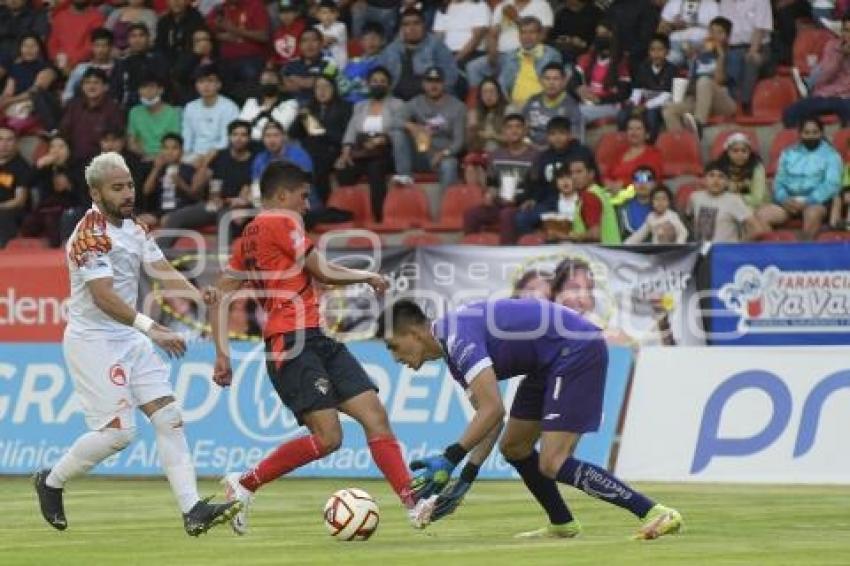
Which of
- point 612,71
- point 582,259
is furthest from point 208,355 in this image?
point 612,71

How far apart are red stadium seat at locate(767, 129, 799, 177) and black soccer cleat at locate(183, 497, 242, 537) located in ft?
43.5

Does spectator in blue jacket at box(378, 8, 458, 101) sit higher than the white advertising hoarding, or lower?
higher

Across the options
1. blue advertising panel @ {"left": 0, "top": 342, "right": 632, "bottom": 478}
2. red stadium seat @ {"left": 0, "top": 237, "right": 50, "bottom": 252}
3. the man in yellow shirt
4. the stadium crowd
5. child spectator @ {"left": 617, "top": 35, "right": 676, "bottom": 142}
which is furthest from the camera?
red stadium seat @ {"left": 0, "top": 237, "right": 50, "bottom": 252}

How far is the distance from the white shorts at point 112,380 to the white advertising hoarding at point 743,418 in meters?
7.42

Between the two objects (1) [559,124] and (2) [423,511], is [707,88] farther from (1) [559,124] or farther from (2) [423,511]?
(2) [423,511]

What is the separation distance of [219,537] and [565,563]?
10.5ft

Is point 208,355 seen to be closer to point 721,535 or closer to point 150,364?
point 150,364

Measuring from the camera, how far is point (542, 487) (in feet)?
45.1

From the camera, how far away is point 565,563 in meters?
11.7

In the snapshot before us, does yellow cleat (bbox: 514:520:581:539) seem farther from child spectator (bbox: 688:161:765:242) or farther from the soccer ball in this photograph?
child spectator (bbox: 688:161:765:242)

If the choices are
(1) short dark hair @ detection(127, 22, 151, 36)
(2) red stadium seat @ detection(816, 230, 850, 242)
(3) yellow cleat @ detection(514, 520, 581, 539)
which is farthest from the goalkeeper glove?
(1) short dark hair @ detection(127, 22, 151, 36)

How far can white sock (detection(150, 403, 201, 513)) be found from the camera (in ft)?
44.9

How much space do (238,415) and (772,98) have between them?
8.89 meters

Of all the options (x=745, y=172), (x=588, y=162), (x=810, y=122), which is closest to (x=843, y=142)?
(x=810, y=122)
